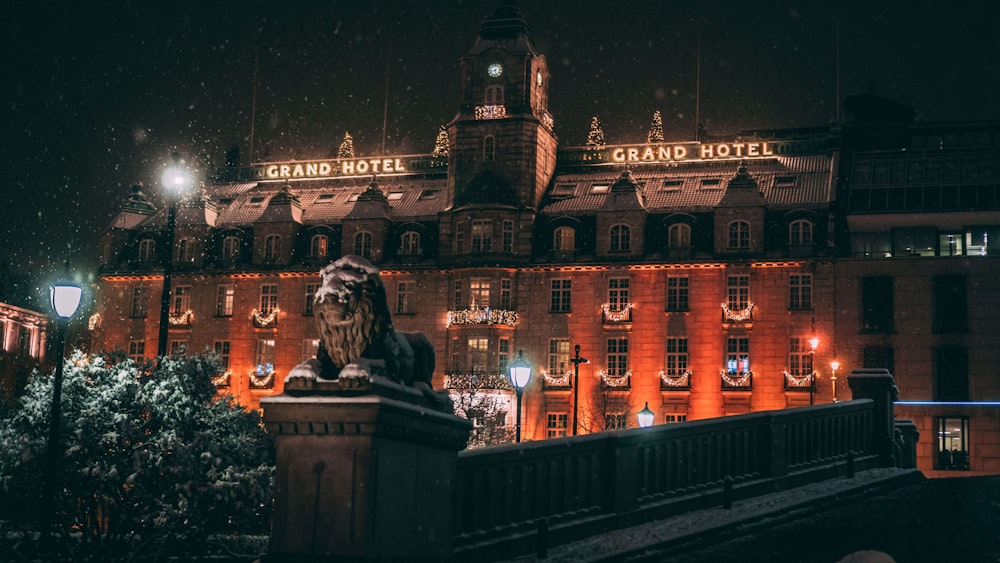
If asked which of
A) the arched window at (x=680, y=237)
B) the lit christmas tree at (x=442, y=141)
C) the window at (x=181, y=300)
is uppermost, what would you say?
the lit christmas tree at (x=442, y=141)

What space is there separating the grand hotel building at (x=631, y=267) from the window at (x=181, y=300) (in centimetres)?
16

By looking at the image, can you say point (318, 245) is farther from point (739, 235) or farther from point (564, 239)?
point (739, 235)

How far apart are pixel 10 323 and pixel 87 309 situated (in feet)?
21.1

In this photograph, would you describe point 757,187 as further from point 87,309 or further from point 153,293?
point 87,309

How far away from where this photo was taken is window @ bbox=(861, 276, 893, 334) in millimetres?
60312

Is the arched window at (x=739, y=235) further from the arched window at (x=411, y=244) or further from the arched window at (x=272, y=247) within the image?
the arched window at (x=272, y=247)

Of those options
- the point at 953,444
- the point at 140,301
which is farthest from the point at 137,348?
the point at 953,444

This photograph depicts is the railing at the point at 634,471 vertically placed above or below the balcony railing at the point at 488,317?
below

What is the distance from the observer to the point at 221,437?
32.0m

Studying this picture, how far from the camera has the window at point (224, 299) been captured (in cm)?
7062

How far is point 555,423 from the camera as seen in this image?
64.1 metres

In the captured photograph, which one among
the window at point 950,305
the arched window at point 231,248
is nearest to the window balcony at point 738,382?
the window at point 950,305

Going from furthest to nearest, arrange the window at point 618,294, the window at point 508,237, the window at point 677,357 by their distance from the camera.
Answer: the window at point 508,237 < the window at point 618,294 < the window at point 677,357

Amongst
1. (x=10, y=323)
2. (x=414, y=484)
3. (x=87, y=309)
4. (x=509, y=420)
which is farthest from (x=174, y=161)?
(x=10, y=323)
